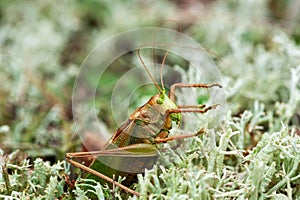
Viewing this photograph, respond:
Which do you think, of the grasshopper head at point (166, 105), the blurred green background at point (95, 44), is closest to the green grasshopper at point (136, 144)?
the grasshopper head at point (166, 105)

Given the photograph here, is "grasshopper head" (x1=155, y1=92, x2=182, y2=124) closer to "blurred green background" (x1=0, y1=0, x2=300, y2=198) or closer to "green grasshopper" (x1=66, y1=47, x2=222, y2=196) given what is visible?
"green grasshopper" (x1=66, y1=47, x2=222, y2=196)

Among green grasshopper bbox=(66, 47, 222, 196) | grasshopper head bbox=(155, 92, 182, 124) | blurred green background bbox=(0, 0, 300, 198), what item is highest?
blurred green background bbox=(0, 0, 300, 198)

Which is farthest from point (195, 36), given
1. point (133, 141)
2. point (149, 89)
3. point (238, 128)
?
point (133, 141)

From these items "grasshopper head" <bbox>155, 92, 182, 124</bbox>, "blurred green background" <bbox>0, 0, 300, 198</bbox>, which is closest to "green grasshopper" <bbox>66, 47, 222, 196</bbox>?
"grasshopper head" <bbox>155, 92, 182, 124</bbox>

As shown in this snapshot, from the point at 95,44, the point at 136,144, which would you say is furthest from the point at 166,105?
the point at 95,44

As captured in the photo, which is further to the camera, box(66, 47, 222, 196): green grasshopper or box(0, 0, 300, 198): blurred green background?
box(0, 0, 300, 198): blurred green background

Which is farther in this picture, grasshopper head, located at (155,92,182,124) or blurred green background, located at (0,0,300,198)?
blurred green background, located at (0,0,300,198)

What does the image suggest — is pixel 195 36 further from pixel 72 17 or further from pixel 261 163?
pixel 261 163

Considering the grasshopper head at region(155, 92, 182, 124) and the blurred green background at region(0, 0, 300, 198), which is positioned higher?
the blurred green background at region(0, 0, 300, 198)

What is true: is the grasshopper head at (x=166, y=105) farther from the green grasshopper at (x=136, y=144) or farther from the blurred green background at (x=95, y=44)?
the blurred green background at (x=95, y=44)
